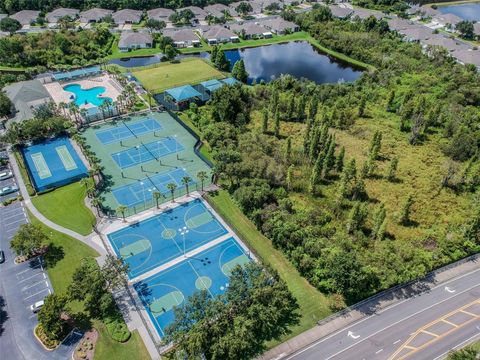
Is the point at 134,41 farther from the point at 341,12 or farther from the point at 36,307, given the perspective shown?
the point at 36,307

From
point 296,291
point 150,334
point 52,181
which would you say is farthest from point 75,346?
point 52,181

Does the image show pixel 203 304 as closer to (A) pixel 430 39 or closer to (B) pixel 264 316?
(B) pixel 264 316

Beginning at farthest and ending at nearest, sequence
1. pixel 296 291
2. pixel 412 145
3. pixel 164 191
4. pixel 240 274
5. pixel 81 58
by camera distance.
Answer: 1. pixel 81 58
2. pixel 412 145
3. pixel 164 191
4. pixel 296 291
5. pixel 240 274

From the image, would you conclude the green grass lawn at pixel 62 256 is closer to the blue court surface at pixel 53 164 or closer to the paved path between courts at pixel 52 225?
the paved path between courts at pixel 52 225

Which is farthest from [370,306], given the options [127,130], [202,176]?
[127,130]

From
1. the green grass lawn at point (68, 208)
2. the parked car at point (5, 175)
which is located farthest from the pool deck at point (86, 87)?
the green grass lawn at point (68, 208)

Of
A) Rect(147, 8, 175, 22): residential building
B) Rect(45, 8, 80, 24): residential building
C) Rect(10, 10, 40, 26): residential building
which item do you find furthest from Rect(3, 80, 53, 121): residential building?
Rect(147, 8, 175, 22): residential building
